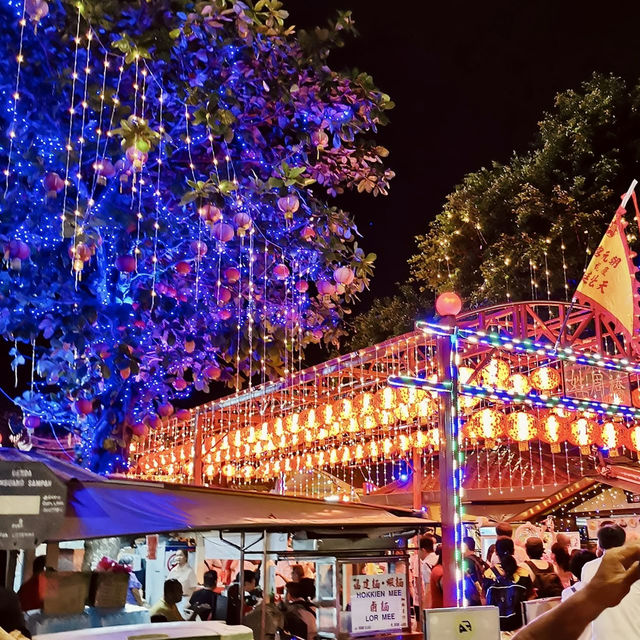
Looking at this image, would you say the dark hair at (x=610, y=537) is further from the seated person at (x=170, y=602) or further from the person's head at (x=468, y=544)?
the person's head at (x=468, y=544)

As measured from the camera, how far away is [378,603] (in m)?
6.40

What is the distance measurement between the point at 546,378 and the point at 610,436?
1.85 meters

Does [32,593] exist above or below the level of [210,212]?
below

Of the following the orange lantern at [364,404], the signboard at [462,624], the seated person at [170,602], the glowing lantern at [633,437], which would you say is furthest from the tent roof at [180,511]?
the glowing lantern at [633,437]

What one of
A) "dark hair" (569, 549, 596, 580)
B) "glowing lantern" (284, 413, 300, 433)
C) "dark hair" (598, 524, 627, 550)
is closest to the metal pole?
"dark hair" (569, 549, 596, 580)

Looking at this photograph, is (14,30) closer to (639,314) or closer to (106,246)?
(106,246)

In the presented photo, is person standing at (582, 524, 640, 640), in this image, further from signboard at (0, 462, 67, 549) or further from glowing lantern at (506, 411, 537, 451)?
glowing lantern at (506, 411, 537, 451)

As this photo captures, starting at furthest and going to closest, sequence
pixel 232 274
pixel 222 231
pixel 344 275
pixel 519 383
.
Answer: pixel 519 383 < pixel 232 274 < pixel 344 275 < pixel 222 231

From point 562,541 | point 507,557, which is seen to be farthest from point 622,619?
point 562,541

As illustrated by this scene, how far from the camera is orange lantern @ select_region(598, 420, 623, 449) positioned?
12242mm

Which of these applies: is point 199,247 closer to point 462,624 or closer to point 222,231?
point 222,231

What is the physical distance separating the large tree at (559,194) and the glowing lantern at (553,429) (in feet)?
17.9

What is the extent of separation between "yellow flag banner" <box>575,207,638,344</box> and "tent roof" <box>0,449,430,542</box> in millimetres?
4479

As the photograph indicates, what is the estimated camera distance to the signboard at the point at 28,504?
470 cm
